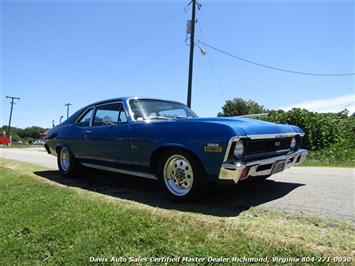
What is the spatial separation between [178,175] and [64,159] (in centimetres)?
351

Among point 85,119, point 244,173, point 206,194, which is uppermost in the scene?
point 85,119

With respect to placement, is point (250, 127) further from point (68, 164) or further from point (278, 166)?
point (68, 164)

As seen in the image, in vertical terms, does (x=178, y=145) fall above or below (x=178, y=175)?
above

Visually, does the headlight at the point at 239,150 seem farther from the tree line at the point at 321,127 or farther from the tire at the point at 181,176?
the tree line at the point at 321,127

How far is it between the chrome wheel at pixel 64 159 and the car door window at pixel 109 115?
1.26 metres

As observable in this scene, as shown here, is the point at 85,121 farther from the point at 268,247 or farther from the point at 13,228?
the point at 268,247

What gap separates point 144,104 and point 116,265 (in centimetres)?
301

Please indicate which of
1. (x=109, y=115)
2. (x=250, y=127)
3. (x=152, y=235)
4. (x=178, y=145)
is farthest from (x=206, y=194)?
(x=109, y=115)

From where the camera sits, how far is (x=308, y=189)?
4277 mm

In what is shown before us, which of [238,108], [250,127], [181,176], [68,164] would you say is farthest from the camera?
[238,108]

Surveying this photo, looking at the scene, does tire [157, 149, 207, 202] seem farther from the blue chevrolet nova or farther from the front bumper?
the front bumper

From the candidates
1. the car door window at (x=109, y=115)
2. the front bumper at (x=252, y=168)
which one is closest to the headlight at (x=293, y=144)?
the front bumper at (x=252, y=168)

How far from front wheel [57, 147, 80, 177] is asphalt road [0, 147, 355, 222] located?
0.26 metres

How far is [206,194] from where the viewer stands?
4023mm
